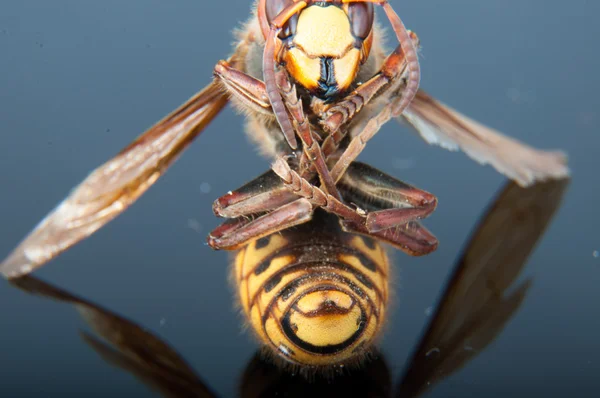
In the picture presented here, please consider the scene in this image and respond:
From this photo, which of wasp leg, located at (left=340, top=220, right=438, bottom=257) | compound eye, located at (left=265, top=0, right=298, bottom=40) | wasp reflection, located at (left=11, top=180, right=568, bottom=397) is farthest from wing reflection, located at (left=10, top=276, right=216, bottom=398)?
compound eye, located at (left=265, top=0, right=298, bottom=40)

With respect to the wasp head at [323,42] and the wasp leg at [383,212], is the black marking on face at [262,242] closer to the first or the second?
the wasp leg at [383,212]

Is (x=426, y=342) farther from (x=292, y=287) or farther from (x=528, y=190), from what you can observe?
(x=528, y=190)

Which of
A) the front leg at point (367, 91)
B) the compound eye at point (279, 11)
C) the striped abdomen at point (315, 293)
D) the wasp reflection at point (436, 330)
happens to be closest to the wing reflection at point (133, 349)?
the wasp reflection at point (436, 330)

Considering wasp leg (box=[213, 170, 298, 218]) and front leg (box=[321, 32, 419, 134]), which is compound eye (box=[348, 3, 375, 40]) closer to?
front leg (box=[321, 32, 419, 134])

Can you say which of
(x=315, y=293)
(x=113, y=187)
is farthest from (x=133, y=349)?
(x=315, y=293)

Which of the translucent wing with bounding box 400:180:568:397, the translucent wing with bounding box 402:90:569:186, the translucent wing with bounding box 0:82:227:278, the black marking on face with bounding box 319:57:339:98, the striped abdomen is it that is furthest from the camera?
the translucent wing with bounding box 402:90:569:186

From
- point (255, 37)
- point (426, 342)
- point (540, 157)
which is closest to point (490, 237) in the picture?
point (540, 157)
